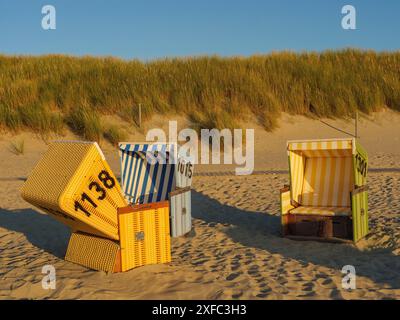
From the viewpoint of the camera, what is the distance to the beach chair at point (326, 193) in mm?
7387

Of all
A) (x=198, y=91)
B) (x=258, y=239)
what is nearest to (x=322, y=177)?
(x=258, y=239)

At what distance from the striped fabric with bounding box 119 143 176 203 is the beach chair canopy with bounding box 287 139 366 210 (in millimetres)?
2023

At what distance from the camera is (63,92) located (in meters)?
18.7

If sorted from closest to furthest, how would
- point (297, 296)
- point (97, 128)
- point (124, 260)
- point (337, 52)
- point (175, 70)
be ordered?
1. point (297, 296)
2. point (124, 260)
3. point (97, 128)
4. point (175, 70)
5. point (337, 52)

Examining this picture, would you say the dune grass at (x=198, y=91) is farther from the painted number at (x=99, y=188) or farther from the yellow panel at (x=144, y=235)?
the painted number at (x=99, y=188)

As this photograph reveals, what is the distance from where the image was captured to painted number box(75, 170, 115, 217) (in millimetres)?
5680

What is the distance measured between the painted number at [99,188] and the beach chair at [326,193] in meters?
2.86

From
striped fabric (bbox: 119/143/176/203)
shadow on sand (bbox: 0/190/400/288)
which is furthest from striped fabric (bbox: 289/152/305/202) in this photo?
striped fabric (bbox: 119/143/176/203)

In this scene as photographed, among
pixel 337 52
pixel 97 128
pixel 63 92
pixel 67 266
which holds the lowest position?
pixel 67 266
